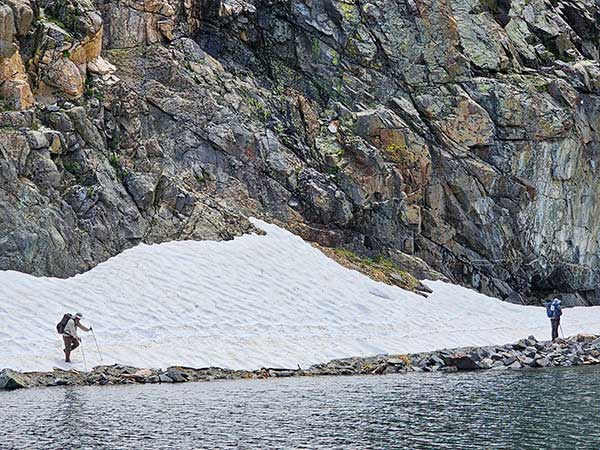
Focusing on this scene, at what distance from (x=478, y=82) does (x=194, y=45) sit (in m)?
19.2

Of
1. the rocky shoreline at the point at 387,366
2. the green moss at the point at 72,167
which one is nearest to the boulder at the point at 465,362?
the rocky shoreline at the point at 387,366

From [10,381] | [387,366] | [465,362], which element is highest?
[465,362]

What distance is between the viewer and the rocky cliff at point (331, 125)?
132 ft

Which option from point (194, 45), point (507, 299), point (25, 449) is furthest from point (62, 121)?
point (507, 299)

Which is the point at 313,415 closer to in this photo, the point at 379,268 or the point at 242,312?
the point at 242,312

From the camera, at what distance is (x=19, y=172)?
36219 mm

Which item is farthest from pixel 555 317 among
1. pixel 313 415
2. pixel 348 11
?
pixel 348 11

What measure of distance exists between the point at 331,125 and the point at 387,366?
23.1m

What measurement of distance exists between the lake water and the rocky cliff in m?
14.9

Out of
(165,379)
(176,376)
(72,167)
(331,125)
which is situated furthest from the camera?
(331,125)

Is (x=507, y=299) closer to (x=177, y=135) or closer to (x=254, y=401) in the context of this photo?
(x=177, y=135)

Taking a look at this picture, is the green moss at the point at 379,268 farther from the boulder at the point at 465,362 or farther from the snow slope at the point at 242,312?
the boulder at the point at 465,362

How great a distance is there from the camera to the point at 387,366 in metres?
32.4

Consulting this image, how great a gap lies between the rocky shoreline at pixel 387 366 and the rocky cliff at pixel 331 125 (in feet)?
34.7
